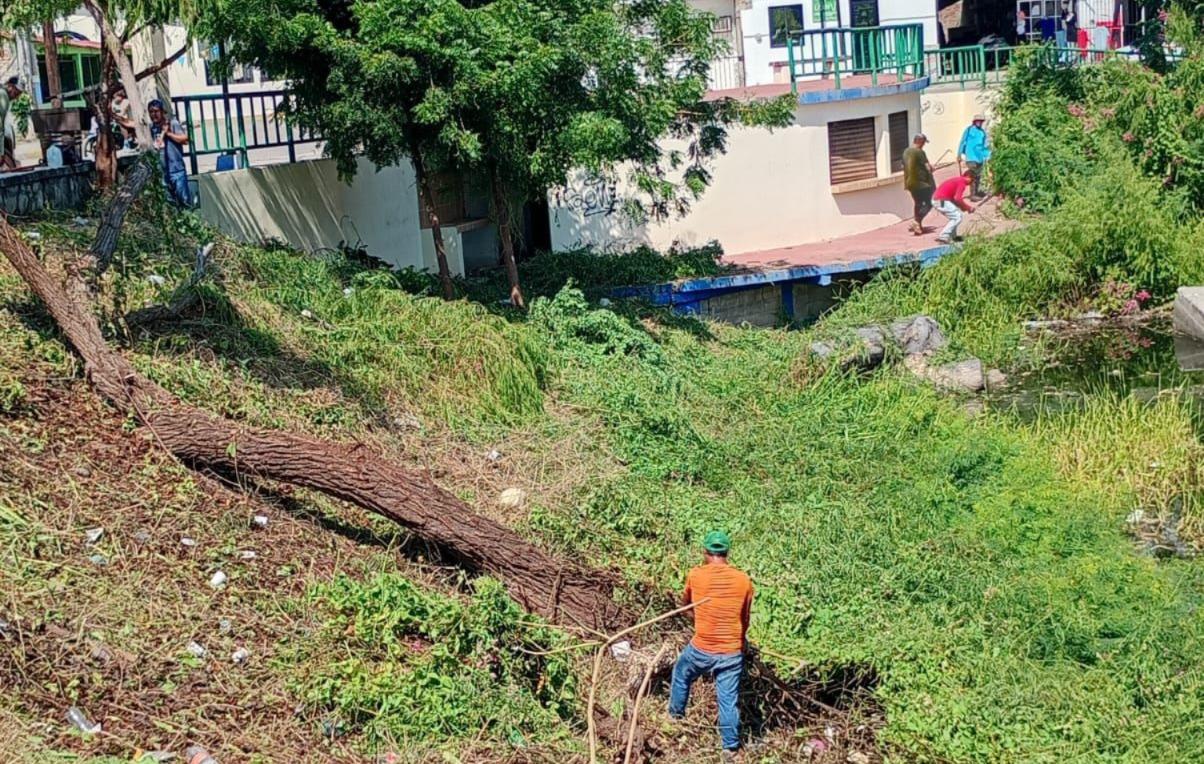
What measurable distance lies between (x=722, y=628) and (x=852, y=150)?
13761 millimetres

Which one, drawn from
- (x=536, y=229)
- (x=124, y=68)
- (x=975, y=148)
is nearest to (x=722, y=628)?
(x=124, y=68)

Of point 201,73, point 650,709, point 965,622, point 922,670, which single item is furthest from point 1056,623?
point 201,73

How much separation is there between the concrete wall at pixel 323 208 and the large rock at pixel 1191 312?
28.9 feet

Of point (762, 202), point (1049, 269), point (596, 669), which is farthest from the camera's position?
point (762, 202)

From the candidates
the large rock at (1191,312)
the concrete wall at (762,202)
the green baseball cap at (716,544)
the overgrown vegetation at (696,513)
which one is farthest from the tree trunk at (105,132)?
the large rock at (1191,312)

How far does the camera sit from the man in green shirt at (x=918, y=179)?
765 inches

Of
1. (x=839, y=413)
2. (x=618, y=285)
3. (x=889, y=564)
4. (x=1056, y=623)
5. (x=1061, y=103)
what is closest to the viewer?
(x=1056, y=623)

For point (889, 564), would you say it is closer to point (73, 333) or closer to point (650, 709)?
point (650, 709)

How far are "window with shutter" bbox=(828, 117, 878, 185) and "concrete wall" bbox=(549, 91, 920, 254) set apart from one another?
13 centimetres

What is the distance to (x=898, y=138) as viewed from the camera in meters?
20.8

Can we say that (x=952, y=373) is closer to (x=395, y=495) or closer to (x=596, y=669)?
(x=395, y=495)

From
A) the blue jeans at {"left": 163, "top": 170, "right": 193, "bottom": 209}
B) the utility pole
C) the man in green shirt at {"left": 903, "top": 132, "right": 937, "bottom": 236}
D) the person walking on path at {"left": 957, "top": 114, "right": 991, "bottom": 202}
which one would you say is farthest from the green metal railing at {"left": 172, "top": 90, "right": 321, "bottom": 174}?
the person walking on path at {"left": 957, "top": 114, "right": 991, "bottom": 202}

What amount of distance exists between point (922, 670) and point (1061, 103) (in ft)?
54.9

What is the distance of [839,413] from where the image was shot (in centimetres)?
1312
